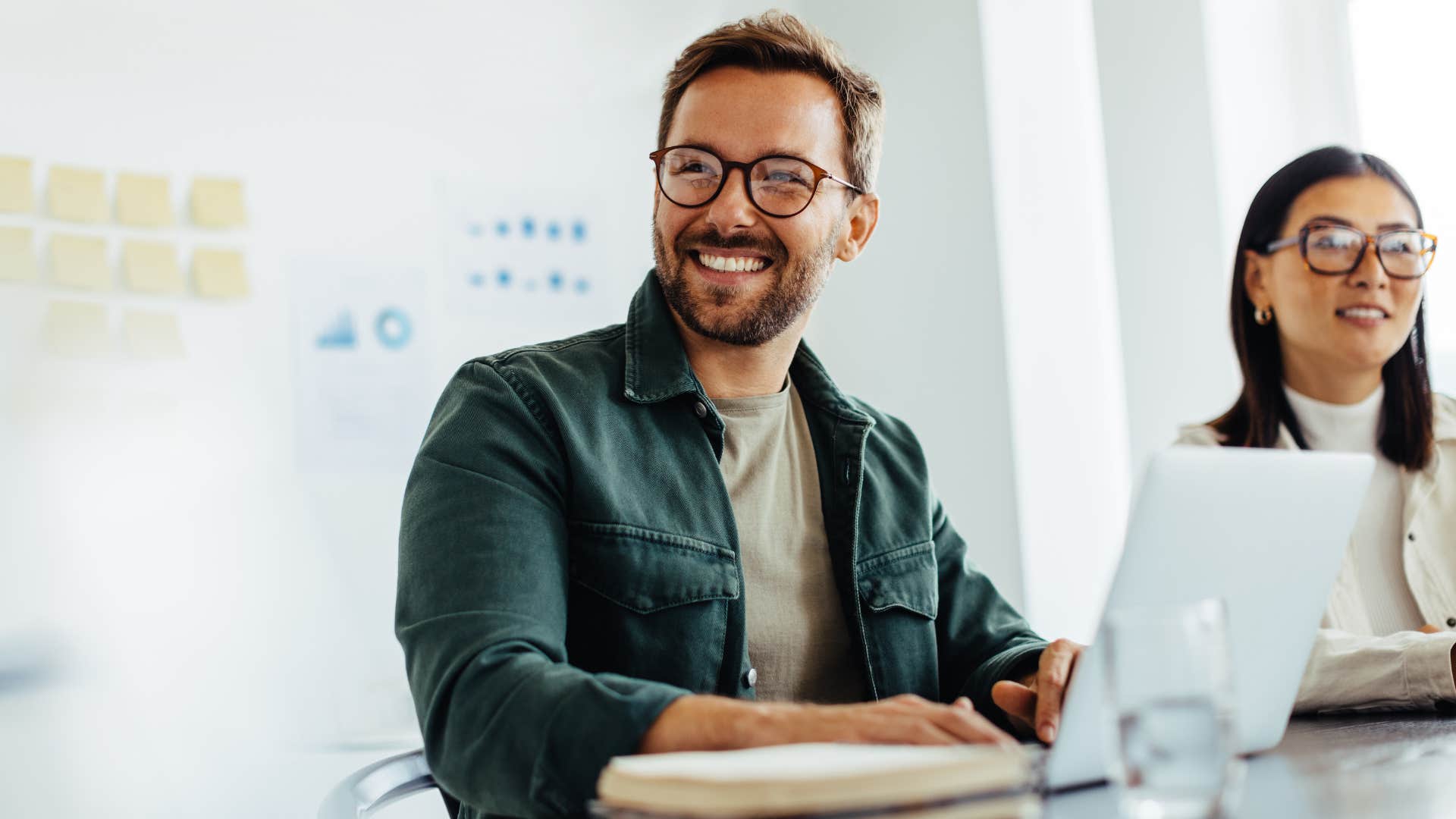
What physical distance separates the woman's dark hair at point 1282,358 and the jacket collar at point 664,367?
2.33 ft

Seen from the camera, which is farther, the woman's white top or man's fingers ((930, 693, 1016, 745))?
the woman's white top

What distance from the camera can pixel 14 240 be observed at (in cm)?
212

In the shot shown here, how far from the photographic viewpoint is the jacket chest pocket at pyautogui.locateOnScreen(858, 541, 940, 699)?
141 centimetres

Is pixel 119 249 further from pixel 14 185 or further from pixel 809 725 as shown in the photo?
pixel 809 725

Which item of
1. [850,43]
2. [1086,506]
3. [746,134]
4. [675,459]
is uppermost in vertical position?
[850,43]

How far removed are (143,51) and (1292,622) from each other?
2136 mm

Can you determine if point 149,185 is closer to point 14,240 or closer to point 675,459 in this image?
point 14,240

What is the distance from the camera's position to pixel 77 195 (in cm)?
219

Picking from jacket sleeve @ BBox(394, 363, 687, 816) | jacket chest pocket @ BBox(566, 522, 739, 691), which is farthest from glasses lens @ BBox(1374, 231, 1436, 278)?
jacket sleeve @ BBox(394, 363, 687, 816)

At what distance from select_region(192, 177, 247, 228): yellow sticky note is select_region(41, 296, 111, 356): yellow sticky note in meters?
0.25

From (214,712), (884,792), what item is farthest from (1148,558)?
(214,712)

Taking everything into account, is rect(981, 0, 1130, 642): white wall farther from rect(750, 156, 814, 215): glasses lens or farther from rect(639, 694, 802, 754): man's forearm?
rect(639, 694, 802, 754): man's forearm

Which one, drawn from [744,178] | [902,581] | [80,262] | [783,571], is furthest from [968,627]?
[80,262]

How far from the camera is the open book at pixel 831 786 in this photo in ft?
1.69
